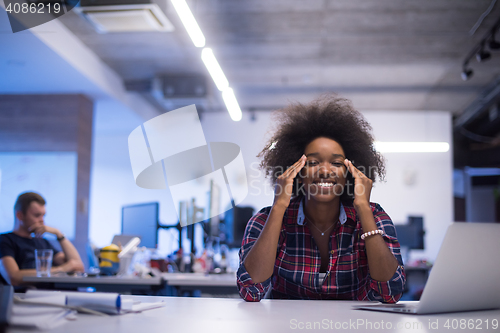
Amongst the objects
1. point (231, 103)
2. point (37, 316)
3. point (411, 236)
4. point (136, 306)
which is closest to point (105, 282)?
point (136, 306)

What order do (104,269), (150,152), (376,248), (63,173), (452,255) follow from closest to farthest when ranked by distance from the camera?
(452,255)
(376,248)
(104,269)
(63,173)
(150,152)

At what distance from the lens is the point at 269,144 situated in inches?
84.4

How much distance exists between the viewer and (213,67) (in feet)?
15.9

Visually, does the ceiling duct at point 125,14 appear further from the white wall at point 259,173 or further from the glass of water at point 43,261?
the white wall at point 259,173

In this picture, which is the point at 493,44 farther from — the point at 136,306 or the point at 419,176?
the point at 136,306

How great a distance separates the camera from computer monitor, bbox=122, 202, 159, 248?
10.5ft

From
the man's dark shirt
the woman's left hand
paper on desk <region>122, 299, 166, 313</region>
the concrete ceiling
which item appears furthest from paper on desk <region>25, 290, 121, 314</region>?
the concrete ceiling

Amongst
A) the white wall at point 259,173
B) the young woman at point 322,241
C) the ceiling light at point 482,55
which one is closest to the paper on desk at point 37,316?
the young woman at point 322,241

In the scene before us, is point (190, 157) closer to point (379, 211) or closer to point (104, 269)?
point (104, 269)

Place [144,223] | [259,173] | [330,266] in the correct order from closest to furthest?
[330,266], [144,223], [259,173]

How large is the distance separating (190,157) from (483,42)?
15.6 ft

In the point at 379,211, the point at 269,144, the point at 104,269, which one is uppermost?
the point at 269,144

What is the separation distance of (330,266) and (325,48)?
13.3ft

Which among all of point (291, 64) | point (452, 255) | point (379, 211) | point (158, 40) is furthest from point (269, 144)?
point (291, 64)
